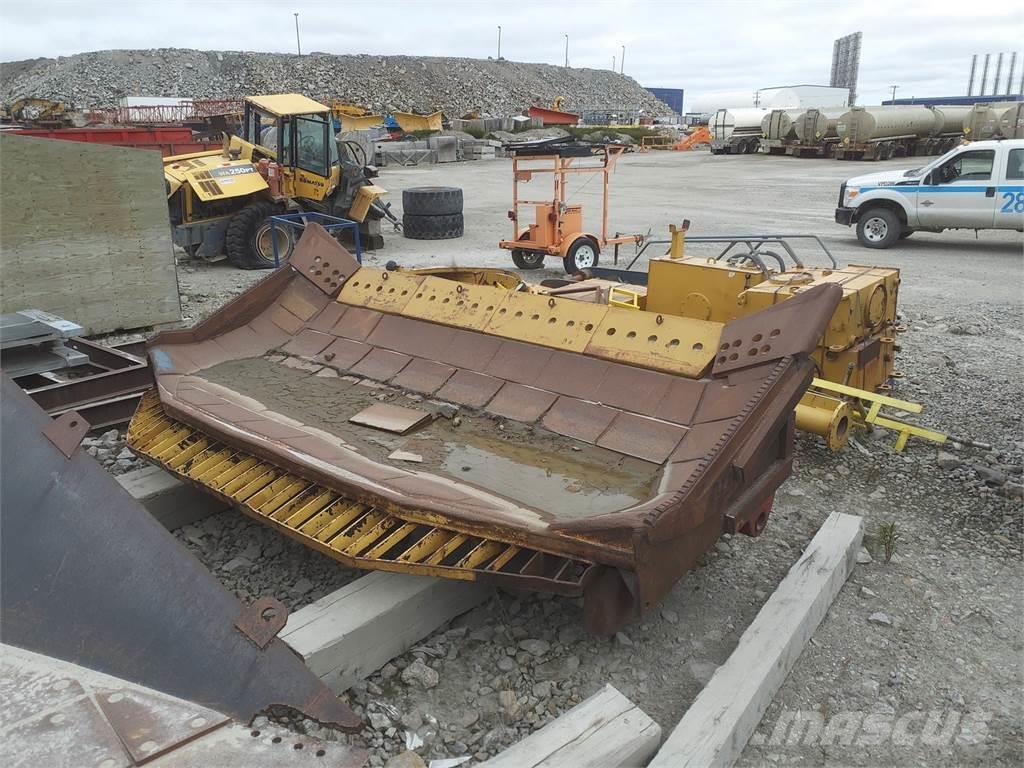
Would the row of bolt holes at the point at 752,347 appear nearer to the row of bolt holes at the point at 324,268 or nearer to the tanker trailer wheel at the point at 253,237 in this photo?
the row of bolt holes at the point at 324,268

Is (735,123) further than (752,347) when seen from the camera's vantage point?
Yes

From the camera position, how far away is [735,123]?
111ft

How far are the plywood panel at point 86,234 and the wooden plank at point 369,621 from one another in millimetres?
5404

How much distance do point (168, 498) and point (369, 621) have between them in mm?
1610

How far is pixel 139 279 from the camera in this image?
7.49 metres

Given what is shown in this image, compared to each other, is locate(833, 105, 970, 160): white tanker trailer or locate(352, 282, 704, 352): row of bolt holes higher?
locate(833, 105, 970, 160): white tanker trailer

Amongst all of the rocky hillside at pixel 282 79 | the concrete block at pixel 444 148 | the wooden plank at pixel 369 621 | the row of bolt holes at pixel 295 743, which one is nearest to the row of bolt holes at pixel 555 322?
the wooden plank at pixel 369 621

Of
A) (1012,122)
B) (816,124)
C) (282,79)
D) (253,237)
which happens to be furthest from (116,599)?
(282,79)

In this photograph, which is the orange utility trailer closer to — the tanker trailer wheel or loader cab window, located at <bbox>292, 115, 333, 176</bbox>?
loader cab window, located at <bbox>292, 115, 333, 176</bbox>

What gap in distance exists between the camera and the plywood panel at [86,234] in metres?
6.69

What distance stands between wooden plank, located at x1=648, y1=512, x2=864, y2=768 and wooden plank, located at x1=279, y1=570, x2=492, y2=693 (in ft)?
3.37

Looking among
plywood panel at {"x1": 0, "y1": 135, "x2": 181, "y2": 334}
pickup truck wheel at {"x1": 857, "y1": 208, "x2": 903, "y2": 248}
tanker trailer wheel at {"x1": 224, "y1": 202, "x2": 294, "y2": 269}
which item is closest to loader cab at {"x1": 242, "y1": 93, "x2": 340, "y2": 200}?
tanker trailer wheel at {"x1": 224, "y1": 202, "x2": 294, "y2": 269}

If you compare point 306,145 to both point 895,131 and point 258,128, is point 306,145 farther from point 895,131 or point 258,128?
point 895,131

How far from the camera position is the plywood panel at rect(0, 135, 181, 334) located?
6.69 meters
